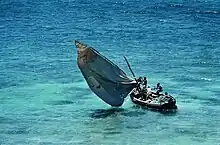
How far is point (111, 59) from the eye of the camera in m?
114

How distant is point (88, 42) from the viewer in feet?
429

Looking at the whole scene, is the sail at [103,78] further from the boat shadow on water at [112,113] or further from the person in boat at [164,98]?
the person in boat at [164,98]

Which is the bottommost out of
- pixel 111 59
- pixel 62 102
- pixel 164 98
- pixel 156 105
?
pixel 111 59

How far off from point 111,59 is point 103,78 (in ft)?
100

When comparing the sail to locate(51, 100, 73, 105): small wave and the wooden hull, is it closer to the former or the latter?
the wooden hull

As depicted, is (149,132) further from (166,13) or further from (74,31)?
(166,13)

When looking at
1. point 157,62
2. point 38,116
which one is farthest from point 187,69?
point 38,116

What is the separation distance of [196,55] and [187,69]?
490 inches

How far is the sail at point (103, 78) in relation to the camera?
82938 mm

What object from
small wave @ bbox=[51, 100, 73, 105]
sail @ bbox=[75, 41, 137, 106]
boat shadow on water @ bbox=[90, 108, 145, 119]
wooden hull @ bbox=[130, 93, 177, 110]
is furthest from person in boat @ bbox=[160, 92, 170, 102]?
small wave @ bbox=[51, 100, 73, 105]

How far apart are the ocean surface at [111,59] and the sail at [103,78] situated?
61.7 inches

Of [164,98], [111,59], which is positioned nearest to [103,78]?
[164,98]

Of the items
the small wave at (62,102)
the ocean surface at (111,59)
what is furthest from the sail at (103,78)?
the small wave at (62,102)

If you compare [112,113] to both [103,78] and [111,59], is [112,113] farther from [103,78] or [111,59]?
[111,59]
